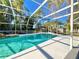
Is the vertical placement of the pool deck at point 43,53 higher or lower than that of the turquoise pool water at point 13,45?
higher

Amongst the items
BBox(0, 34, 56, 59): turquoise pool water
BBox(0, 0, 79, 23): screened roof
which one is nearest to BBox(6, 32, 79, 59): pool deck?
BBox(0, 34, 56, 59): turquoise pool water

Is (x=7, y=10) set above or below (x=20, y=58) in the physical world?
above

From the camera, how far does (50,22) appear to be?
28.6m

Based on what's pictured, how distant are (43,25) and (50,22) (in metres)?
1.41

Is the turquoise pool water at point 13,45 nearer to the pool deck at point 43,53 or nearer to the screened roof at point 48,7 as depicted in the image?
the pool deck at point 43,53

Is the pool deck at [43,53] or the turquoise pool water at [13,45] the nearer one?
the pool deck at [43,53]

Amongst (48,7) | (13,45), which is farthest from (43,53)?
(48,7)

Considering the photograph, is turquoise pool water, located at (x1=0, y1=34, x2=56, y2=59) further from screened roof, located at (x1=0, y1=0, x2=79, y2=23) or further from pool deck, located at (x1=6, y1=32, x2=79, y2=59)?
screened roof, located at (x1=0, y1=0, x2=79, y2=23)

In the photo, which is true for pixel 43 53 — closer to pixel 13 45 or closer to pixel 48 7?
pixel 13 45

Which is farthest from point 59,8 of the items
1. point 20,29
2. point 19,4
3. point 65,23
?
point 65,23

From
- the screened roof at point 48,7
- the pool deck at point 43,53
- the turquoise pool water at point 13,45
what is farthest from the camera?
the screened roof at point 48,7

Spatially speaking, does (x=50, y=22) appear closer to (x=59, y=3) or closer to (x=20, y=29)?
(x=20, y=29)

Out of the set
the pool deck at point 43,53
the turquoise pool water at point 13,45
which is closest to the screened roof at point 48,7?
the turquoise pool water at point 13,45

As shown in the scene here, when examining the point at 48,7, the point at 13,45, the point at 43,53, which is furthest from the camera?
the point at 48,7
